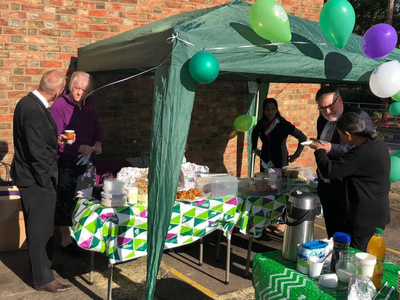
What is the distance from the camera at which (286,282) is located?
2373 mm

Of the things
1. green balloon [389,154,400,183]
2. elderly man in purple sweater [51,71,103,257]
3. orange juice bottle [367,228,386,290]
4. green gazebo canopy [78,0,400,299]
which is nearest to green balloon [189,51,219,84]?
green gazebo canopy [78,0,400,299]

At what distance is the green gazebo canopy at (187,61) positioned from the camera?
3.08 m

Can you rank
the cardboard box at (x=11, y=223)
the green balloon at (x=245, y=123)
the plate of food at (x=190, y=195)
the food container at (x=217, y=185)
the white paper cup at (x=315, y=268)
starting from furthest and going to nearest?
1. the green balloon at (x=245, y=123)
2. the cardboard box at (x=11, y=223)
3. the food container at (x=217, y=185)
4. the plate of food at (x=190, y=195)
5. the white paper cup at (x=315, y=268)

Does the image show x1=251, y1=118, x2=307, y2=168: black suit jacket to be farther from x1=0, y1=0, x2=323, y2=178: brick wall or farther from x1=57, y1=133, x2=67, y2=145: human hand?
x1=57, y1=133, x2=67, y2=145: human hand

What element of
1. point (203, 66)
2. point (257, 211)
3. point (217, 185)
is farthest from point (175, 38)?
point (257, 211)

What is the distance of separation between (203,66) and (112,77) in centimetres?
294

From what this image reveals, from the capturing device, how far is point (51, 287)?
12.5ft

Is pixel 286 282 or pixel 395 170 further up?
pixel 395 170

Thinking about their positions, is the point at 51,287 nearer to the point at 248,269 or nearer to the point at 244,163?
the point at 248,269

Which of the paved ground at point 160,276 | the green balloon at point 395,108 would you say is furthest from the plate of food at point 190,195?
the green balloon at point 395,108

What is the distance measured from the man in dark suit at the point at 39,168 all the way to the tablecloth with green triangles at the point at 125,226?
0.34 m

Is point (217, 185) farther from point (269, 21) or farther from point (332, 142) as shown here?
point (269, 21)

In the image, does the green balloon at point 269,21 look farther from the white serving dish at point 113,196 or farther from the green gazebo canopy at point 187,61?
the white serving dish at point 113,196

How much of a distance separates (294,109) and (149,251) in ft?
15.7
